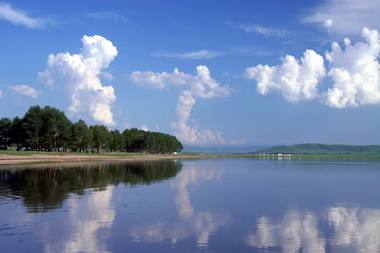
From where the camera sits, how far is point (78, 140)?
388ft

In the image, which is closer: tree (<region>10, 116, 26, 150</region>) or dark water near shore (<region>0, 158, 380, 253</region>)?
dark water near shore (<region>0, 158, 380, 253</region>)

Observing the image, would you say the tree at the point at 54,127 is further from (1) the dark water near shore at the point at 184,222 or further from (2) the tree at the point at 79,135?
(1) the dark water near shore at the point at 184,222

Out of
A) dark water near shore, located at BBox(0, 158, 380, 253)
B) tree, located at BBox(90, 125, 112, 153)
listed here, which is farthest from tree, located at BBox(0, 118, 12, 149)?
dark water near shore, located at BBox(0, 158, 380, 253)

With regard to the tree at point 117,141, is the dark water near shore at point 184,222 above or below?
below

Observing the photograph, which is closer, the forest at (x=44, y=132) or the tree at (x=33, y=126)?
the tree at (x=33, y=126)

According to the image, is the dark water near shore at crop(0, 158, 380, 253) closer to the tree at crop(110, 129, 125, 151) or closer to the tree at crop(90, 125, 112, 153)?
the tree at crop(90, 125, 112, 153)

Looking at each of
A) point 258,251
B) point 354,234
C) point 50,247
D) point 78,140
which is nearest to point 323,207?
point 354,234

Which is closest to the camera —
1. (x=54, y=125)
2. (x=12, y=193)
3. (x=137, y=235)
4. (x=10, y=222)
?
(x=137, y=235)

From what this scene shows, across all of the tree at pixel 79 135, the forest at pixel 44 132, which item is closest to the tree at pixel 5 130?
the forest at pixel 44 132

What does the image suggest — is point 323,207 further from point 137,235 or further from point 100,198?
point 100,198

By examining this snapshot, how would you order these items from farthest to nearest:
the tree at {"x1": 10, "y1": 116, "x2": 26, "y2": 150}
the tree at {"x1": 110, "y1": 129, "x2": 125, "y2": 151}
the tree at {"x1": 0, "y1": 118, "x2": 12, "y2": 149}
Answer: the tree at {"x1": 110, "y1": 129, "x2": 125, "y2": 151}
the tree at {"x1": 0, "y1": 118, "x2": 12, "y2": 149}
the tree at {"x1": 10, "y1": 116, "x2": 26, "y2": 150}

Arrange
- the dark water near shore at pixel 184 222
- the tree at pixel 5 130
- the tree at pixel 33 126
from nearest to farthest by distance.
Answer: the dark water near shore at pixel 184 222 < the tree at pixel 33 126 < the tree at pixel 5 130

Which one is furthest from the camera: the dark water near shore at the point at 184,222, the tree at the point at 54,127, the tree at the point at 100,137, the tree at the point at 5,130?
the tree at the point at 100,137

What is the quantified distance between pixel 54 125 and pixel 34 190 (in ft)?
288
